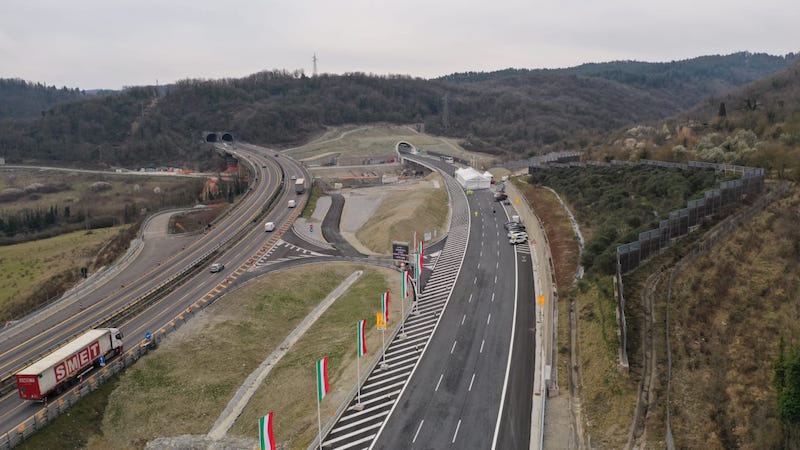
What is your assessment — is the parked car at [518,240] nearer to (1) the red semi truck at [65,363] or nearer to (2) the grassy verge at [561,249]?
(2) the grassy verge at [561,249]

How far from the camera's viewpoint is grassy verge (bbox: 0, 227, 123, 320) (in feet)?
244

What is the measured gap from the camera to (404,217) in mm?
87750

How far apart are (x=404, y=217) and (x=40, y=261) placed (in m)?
62.9

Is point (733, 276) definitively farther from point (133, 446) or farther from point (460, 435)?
point (133, 446)

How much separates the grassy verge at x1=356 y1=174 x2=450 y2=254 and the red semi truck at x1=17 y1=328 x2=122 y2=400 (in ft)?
139

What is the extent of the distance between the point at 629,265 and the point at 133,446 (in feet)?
138

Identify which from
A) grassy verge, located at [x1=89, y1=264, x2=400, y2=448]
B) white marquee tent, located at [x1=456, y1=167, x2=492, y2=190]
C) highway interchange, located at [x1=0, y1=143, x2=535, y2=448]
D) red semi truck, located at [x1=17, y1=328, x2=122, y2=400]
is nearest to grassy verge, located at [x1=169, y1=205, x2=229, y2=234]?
highway interchange, located at [x1=0, y1=143, x2=535, y2=448]

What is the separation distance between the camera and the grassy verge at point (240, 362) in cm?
3806

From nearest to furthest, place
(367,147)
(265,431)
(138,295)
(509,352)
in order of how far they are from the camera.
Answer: (265,431) < (509,352) < (138,295) < (367,147)

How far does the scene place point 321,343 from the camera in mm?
49656

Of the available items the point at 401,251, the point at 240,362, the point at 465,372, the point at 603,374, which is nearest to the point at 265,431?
the point at 465,372

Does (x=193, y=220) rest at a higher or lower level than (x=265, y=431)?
higher

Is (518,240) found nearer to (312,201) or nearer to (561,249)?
(561,249)

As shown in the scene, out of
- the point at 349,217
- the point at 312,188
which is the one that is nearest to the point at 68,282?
the point at 349,217
